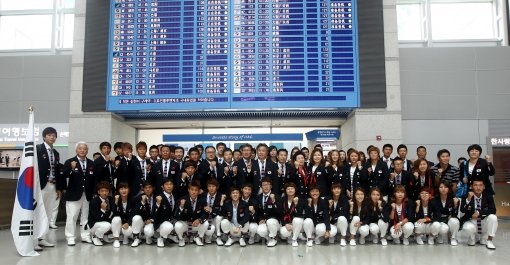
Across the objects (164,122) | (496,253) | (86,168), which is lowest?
(496,253)

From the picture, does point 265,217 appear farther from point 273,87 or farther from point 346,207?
point 273,87

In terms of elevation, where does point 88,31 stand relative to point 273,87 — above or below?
above

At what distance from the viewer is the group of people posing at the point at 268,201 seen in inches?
237

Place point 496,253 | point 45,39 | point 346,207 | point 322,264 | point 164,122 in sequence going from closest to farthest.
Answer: point 322,264 → point 496,253 → point 346,207 → point 164,122 → point 45,39

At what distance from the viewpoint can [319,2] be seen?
863 centimetres

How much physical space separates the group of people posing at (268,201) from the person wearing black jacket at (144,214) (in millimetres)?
15

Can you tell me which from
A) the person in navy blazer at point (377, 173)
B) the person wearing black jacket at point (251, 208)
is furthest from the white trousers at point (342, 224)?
the person wearing black jacket at point (251, 208)

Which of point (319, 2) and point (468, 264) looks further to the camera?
point (319, 2)

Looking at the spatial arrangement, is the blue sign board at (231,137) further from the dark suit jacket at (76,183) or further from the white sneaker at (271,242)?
the white sneaker at (271,242)

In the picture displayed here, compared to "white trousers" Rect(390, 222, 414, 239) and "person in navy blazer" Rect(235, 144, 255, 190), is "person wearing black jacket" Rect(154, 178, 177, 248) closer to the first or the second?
"person in navy blazer" Rect(235, 144, 255, 190)

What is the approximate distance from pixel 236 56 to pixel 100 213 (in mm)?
4101

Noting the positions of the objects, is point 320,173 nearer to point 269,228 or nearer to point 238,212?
point 269,228

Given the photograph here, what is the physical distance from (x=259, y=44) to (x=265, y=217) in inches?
151

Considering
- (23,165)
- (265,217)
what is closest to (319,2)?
(265,217)
